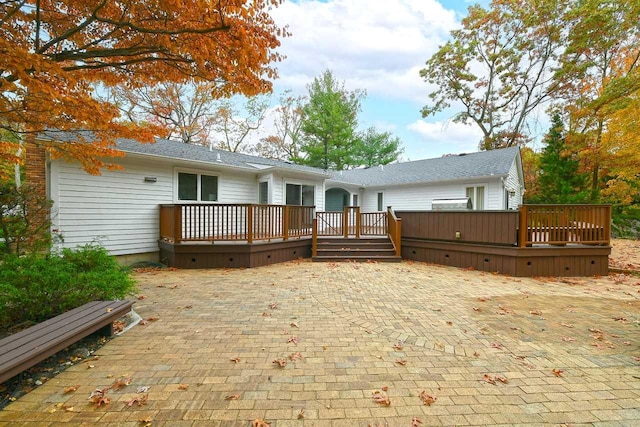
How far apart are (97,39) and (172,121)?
1688 cm

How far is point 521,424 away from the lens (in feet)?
6.72

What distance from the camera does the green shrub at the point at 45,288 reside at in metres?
3.42

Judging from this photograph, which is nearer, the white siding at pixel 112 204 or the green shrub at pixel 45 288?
the green shrub at pixel 45 288

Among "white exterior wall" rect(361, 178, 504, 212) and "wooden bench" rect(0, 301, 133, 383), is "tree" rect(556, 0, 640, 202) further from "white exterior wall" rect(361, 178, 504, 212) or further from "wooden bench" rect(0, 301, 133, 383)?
"wooden bench" rect(0, 301, 133, 383)

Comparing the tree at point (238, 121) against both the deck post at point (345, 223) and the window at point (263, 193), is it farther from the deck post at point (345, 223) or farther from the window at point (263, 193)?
the deck post at point (345, 223)

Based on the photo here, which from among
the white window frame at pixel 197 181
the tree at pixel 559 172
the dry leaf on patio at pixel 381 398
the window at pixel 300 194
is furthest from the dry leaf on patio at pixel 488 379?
the tree at pixel 559 172

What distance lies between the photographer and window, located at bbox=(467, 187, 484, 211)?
13.3m

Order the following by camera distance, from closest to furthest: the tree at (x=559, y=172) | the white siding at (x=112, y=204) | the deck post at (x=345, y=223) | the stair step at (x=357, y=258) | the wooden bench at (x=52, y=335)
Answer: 1. the wooden bench at (x=52, y=335)
2. the white siding at (x=112, y=204)
3. the stair step at (x=357, y=258)
4. the deck post at (x=345, y=223)
5. the tree at (x=559, y=172)

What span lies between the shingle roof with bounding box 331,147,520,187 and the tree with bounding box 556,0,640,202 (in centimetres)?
333

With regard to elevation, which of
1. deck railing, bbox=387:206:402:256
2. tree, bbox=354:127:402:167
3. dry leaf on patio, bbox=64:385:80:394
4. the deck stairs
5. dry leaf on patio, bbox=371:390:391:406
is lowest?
dry leaf on patio, bbox=371:390:391:406

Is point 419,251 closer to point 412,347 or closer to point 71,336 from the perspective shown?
point 412,347

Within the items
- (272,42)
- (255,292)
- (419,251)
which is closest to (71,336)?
(255,292)

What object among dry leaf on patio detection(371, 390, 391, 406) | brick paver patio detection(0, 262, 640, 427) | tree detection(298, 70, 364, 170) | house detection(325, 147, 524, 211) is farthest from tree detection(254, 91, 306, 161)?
dry leaf on patio detection(371, 390, 391, 406)

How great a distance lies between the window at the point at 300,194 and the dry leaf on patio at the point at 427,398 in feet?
31.7
